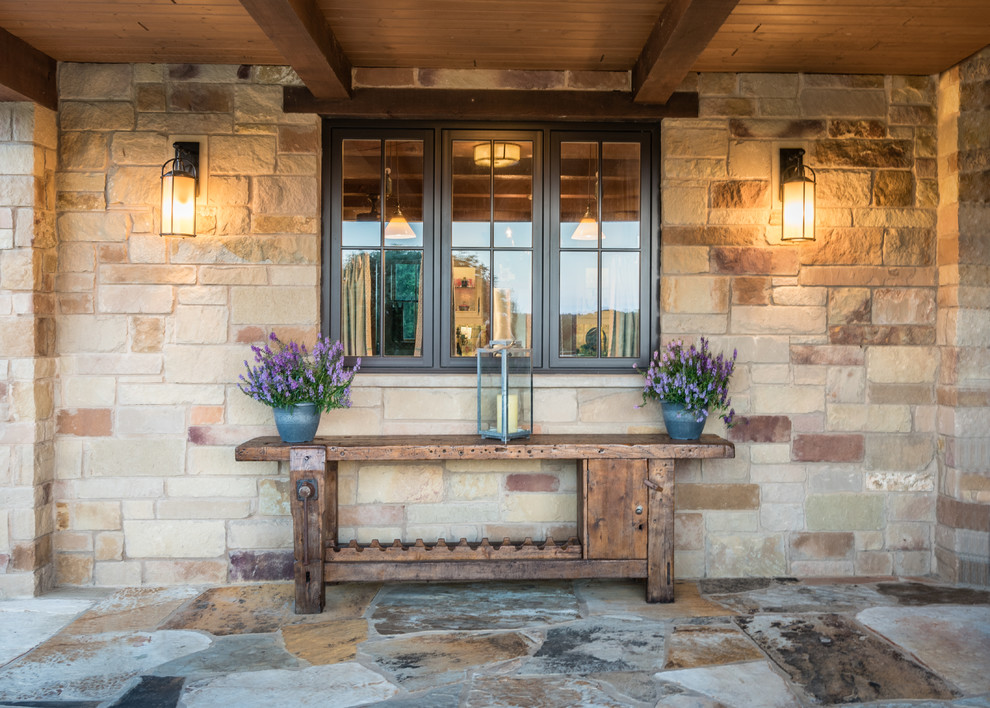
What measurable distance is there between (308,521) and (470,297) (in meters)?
1.37

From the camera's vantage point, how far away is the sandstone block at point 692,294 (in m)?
3.86

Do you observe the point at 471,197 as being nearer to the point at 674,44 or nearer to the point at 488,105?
the point at 488,105

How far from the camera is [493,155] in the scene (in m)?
3.95

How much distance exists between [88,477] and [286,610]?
4.15ft

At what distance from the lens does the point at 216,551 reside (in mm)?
3801

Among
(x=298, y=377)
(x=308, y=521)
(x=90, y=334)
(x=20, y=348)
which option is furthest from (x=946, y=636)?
(x=20, y=348)

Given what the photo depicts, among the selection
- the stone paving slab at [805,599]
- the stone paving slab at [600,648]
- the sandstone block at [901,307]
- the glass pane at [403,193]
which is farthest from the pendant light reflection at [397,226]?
the sandstone block at [901,307]

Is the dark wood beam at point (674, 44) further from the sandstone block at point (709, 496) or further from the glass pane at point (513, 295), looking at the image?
the sandstone block at point (709, 496)

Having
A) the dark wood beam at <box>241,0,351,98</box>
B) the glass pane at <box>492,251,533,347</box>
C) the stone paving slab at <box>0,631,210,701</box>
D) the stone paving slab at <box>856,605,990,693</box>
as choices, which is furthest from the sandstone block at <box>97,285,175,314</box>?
the stone paving slab at <box>856,605,990,693</box>

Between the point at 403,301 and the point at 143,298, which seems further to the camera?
the point at 403,301

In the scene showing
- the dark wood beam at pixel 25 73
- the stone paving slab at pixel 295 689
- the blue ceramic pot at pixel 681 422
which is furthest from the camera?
the blue ceramic pot at pixel 681 422

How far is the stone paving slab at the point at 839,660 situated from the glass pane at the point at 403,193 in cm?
240

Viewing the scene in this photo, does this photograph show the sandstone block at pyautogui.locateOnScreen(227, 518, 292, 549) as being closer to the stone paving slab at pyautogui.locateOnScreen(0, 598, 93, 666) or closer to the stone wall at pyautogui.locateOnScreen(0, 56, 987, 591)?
the stone wall at pyautogui.locateOnScreen(0, 56, 987, 591)

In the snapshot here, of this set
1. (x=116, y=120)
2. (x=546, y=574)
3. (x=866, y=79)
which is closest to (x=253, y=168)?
(x=116, y=120)
